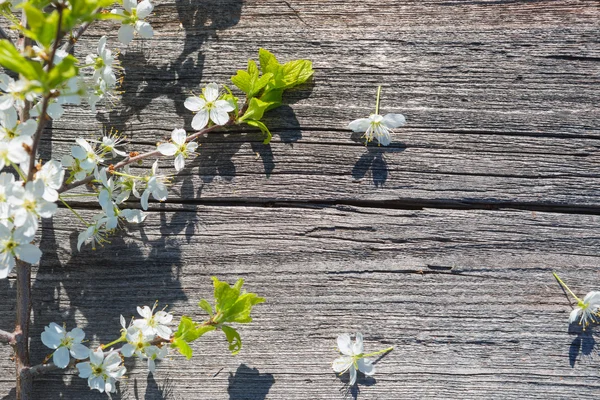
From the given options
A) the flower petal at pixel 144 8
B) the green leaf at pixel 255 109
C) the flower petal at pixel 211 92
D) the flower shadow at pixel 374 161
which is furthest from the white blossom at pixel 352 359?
the flower petal at pixel 144 8

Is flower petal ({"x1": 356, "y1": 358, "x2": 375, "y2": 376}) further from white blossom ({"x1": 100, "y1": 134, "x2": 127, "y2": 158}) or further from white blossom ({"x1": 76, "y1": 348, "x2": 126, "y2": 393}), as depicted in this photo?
white blossom ({"x1": 100, "y1": 134, "x2": 127, "y2": 158})

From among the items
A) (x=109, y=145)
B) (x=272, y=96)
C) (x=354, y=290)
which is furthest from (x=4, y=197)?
(x=354, y=290)

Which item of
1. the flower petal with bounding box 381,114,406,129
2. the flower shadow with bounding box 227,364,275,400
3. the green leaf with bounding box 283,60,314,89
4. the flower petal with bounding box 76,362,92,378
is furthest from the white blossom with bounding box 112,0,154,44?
the flower shadow with bounding box 227,364,275,400

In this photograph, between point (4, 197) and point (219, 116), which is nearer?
point (4, 197)

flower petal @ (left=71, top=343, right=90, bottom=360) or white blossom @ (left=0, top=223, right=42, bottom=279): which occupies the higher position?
white blossom @ (left=0, top=223, right=42, bottom=279)

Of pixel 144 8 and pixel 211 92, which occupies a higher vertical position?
pixel 144 8

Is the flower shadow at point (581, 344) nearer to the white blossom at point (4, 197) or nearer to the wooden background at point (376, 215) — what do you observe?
the wooden background at point (376, 215)

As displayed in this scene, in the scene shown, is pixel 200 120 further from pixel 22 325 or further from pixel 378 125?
pixel 22 325
